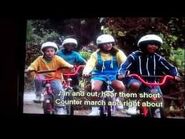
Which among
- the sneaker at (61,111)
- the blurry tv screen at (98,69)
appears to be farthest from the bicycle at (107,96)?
the sneaker at (61,111)

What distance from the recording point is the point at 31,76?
396 centimetres

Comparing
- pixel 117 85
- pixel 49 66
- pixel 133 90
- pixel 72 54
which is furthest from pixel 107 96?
pixel 49 66

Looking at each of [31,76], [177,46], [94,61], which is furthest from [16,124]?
[177,46]

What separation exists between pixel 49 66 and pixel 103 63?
21.4 inches

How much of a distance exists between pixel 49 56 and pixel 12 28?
0.53 meters

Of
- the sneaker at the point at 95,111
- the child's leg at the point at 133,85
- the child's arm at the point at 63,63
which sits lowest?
the sneaker at the point at 95,111

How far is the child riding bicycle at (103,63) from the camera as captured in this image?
12.6ft

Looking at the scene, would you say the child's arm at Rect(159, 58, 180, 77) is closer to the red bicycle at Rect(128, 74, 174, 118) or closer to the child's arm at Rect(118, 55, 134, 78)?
the red bicycle at Rect(128, 74, 174, 118)

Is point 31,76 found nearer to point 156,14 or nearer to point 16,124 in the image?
point 16,124

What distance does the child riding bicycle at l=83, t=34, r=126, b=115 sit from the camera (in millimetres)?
3848

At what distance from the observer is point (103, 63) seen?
3.88m

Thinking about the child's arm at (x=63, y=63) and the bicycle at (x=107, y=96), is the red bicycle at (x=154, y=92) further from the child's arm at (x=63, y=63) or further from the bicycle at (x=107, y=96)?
the child's arm at (x=63, y=63)

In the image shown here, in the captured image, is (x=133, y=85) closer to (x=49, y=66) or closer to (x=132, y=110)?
(x=132, y=110)

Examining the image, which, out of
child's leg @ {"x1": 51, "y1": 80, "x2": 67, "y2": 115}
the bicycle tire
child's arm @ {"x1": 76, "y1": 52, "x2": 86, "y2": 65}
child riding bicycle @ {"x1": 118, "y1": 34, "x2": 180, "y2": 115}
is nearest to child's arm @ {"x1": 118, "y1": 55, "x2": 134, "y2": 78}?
child riding bicycle @ {"x1": 118, "y1": 34, "x2": 180, "y2": 115}
